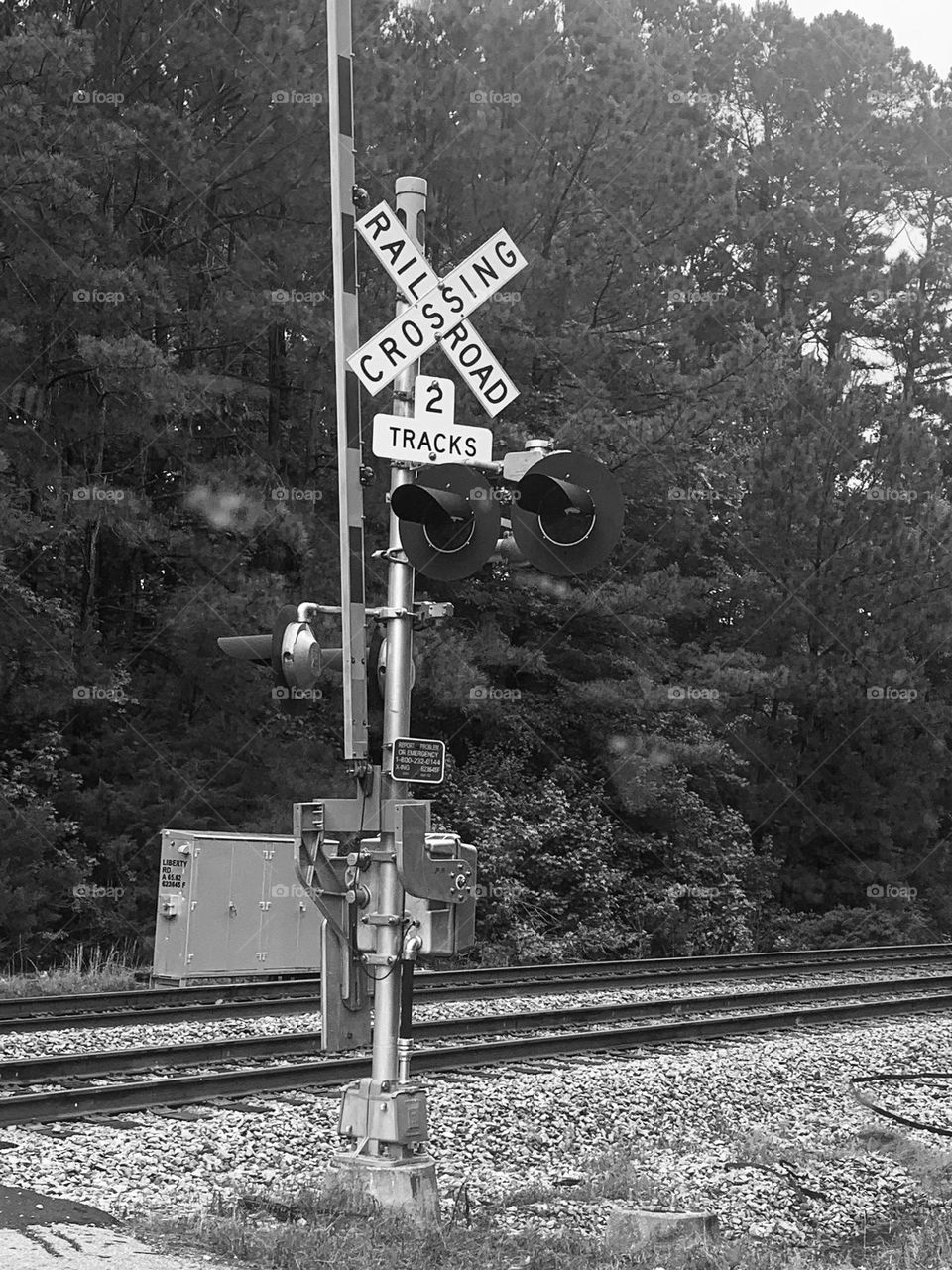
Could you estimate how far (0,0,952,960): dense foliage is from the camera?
77.0 feet

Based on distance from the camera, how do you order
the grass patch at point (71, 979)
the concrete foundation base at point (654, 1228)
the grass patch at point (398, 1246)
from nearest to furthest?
1. the grass patch at point (398, 1246)
2. the concrete foundation base at point (654, 1228)
3. the grass patch at point (71, 979)

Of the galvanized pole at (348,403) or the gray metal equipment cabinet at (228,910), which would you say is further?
the gray metal equipment cabinet at (228,910)

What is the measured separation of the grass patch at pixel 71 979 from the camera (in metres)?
17.9

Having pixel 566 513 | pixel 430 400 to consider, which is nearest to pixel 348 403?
pixel 430 400

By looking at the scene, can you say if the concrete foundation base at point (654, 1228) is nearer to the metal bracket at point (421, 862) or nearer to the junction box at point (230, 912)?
the metal bracket at point (421, 862)

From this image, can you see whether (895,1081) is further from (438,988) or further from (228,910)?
(228,910)

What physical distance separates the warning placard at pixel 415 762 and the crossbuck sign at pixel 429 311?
1.70 metres

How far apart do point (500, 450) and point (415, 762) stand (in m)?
18.1

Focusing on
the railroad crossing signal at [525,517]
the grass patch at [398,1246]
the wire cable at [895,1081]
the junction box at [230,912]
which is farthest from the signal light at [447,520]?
the junction box at [230,912]

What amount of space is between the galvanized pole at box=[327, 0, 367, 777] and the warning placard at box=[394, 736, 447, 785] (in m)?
0.19

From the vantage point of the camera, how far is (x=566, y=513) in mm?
7957

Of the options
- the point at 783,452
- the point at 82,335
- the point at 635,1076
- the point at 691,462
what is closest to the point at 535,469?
the point at 635,1076

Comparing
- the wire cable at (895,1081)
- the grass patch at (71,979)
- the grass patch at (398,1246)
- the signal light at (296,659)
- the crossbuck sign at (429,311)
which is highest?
the crossbuck sign at (429,311)

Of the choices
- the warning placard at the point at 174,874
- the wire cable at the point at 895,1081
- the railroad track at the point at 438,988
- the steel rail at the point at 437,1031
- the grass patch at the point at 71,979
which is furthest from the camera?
the warning placard at the point at 174,874
